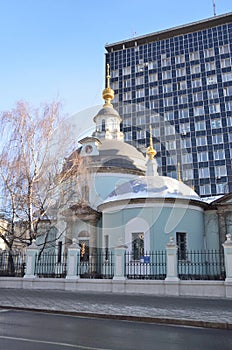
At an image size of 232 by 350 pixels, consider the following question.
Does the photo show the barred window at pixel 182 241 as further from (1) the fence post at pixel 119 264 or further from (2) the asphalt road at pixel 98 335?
(2) the asphalt road at pixel 98 335

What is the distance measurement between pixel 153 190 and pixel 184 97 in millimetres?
39268

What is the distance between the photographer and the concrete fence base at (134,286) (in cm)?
1371

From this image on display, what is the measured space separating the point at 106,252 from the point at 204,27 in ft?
164

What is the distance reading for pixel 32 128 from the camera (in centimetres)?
1947

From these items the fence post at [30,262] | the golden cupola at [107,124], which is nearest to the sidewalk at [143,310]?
the fence post at [30,262]

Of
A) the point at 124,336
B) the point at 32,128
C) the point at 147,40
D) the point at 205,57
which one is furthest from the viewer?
the point at 147,40

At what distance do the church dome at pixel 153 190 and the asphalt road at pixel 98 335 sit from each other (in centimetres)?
1306

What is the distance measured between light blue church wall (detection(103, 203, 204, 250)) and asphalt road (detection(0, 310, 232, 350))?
1189 cm

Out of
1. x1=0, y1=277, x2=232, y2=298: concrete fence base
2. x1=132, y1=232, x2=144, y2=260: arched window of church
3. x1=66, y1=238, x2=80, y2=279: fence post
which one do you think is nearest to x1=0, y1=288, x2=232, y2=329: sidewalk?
x1=0, y1=277, x2=232, y2=298: concrete fence base

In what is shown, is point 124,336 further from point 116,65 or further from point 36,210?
point 116,65

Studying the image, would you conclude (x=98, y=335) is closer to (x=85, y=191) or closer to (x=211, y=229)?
(x=211, y=229)

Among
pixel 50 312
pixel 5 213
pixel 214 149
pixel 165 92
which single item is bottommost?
pixel 50 312

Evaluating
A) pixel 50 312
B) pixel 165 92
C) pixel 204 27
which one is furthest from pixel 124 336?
pixel 204 27

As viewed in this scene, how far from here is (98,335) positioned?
655cm
